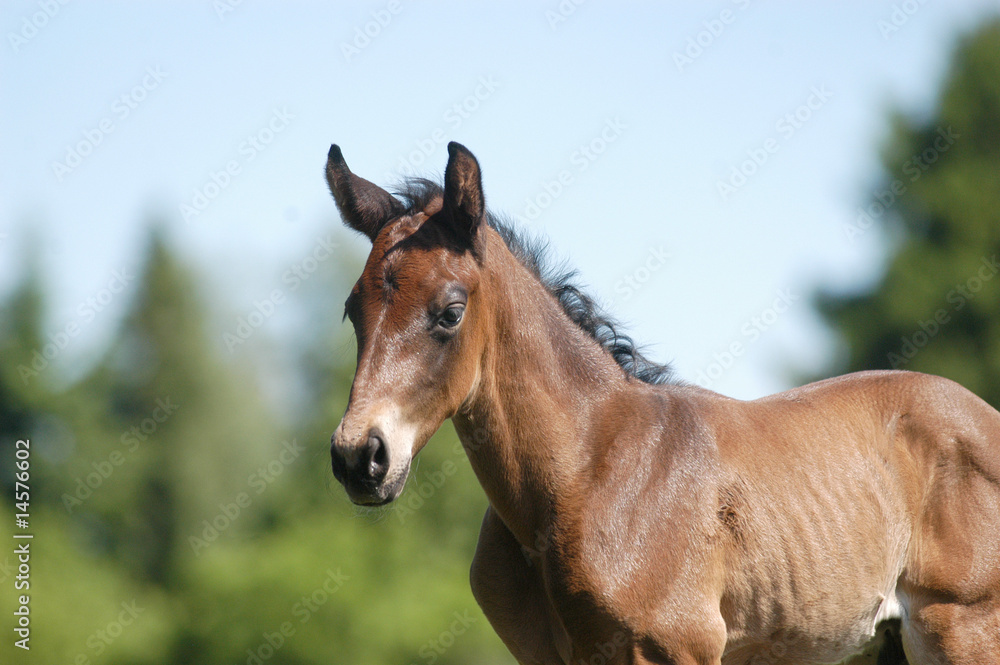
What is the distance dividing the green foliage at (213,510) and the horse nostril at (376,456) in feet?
2.92

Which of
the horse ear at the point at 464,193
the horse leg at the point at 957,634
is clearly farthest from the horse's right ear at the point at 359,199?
the horse leg at the point at 957,634

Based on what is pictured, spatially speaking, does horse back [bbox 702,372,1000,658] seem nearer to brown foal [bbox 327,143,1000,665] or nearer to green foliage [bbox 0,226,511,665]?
brown foal [bbox 327,143,1000,665]

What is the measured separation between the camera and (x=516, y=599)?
475 centimetres

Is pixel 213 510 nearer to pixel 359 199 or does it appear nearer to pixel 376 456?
pixel 359 199

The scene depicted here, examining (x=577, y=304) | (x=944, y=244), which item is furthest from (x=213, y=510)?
(x=577, y=304)

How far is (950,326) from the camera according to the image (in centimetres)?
2219

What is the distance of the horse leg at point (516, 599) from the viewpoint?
4645 mm

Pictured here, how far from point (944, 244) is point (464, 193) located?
74.8 feet

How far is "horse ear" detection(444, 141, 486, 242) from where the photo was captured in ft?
14.9

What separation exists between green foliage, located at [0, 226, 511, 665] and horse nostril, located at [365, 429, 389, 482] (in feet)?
2.92

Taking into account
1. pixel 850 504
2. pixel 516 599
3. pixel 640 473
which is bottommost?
pixel 516 599

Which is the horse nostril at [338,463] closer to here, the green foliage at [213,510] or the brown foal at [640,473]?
the brown foal at [640,473]

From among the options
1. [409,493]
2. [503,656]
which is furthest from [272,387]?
[503,656]

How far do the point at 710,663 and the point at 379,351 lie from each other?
2.28 m
